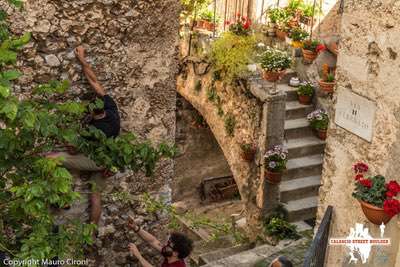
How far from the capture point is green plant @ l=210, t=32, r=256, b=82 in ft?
28.0

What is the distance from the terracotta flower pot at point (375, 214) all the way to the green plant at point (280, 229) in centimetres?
381

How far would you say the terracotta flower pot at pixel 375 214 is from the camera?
382 cm

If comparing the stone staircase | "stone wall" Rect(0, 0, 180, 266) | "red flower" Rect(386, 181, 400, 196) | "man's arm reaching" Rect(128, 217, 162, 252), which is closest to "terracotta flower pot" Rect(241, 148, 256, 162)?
the stone staircase

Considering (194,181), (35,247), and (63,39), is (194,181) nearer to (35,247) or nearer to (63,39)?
(63,39)

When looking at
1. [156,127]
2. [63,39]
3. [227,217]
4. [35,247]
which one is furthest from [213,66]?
[35,247]

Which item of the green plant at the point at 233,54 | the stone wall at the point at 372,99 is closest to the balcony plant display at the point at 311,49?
the green plant at the point at 233,54

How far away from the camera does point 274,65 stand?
348 inches

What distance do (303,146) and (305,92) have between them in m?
1.00

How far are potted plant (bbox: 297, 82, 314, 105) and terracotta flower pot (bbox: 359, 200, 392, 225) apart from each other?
5.41 meters

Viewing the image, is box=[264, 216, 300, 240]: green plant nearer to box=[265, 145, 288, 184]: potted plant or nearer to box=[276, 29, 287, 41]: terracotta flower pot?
box=[265, 145, 288, 184]: potted plant

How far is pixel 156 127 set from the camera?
515 centimetres

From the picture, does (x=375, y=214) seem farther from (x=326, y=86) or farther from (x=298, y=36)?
(x=298, y=36)

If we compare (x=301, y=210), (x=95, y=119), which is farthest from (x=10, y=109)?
(x=301, y=210)

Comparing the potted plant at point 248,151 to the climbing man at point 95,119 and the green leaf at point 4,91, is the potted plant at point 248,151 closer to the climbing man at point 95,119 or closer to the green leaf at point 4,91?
the climbing man at point 95,119
